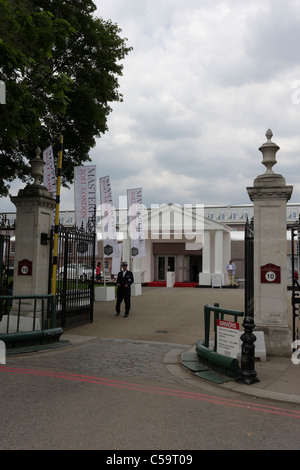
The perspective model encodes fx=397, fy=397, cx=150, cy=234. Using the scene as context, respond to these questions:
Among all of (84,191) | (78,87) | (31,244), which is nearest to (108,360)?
(31,244)

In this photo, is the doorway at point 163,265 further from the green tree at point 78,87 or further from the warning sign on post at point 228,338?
the warning sign on post at point 228,338

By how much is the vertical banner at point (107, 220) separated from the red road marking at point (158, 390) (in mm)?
11069

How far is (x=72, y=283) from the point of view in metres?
11.5

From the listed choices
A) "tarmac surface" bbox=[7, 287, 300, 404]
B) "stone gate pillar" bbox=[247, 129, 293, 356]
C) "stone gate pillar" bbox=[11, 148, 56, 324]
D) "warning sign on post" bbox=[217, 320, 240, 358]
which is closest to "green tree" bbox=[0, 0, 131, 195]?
"stone gate pillar" bbox=[11, 148, 56, 324]

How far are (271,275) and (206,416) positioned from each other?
387 cm

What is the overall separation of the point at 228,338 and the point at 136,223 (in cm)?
1420

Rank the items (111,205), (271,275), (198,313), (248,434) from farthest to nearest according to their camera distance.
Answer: (111,205) → (198,313) → (271,275) → (248,434)

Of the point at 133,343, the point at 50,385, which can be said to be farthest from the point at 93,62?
the point at 50,385

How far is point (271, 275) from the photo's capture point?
306 inches

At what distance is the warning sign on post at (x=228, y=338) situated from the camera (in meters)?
6.35

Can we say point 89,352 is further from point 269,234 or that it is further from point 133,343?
point 269,234

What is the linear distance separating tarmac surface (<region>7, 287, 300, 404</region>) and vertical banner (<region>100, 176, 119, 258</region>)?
480 centimetres

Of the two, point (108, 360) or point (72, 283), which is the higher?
point (72, 283)

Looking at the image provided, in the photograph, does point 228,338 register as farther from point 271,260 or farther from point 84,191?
point 84,191
